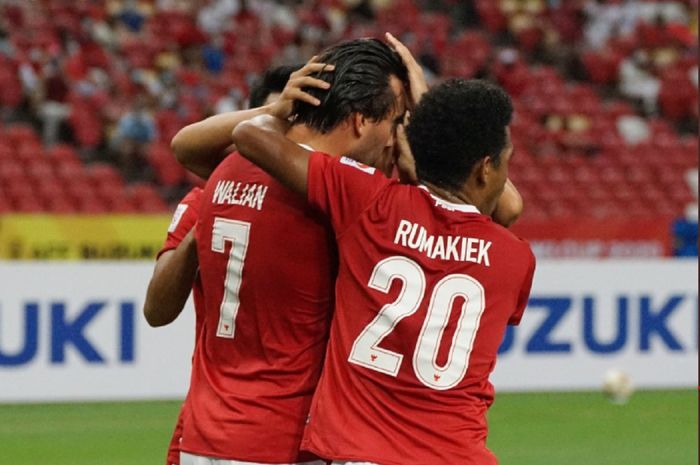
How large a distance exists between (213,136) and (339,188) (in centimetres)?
54

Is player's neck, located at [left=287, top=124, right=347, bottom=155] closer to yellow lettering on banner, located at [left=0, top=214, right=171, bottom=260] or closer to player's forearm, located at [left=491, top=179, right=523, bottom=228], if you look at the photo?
player's forearm, located at [left=491, top=179, right=523, bottom=228]

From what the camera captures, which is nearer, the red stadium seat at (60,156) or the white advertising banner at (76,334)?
the white advertising banner at (76,334)

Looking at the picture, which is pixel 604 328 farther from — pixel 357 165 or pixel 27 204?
pixel 357 165

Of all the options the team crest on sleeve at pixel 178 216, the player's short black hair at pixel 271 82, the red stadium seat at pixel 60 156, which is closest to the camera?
the team crest on sleeve at pixel 178 216

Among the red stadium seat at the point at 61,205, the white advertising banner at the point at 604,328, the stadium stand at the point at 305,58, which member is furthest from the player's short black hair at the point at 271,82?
the red stadium seat at the point at 61,205

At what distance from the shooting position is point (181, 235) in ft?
12.7

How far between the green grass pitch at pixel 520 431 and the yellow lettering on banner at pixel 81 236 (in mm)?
4123

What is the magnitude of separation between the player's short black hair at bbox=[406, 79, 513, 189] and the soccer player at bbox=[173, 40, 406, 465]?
6.3 inches

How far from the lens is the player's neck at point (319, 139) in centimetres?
336

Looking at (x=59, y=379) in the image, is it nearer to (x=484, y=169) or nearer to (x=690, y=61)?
(x=484, y=169)

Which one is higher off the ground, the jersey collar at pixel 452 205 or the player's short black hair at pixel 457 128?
the player's short black hair at pixel 457 128

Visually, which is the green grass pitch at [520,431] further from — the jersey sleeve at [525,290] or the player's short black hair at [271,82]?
the jersey sleeve at [525,290]

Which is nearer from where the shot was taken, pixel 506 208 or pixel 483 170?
pixel 483 170

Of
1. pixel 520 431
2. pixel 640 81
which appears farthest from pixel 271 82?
pixel 640 81
